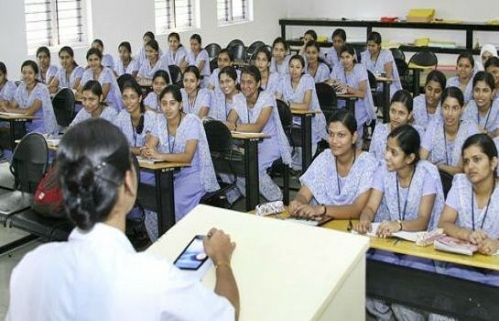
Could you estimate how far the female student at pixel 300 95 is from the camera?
5.78 metres

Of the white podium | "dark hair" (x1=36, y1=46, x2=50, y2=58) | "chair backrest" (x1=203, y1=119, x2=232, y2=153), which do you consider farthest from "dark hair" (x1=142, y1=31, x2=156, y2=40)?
the white podium

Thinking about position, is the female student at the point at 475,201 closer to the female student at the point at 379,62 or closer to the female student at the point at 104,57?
the female student at the point at 379,62

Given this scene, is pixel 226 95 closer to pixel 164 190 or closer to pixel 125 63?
pixel 164 190

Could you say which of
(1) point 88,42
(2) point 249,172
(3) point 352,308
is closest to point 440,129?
(2) point 249,172

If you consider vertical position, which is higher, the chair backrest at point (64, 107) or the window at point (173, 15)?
the window at point (173, 15)

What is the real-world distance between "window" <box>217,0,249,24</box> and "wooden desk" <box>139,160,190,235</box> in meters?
7.41

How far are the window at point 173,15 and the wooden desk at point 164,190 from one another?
602 centimetres

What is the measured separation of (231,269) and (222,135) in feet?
9.22

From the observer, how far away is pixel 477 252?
2.40m

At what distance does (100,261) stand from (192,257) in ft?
1.83

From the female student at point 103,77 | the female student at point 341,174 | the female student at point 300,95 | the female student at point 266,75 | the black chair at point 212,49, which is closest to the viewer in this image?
the female student at point 341,174

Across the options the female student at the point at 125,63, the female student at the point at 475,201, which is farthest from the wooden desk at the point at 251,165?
the female student at the point at 125,63

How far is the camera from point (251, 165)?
14.5ft

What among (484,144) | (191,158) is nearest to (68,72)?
(191,158)
